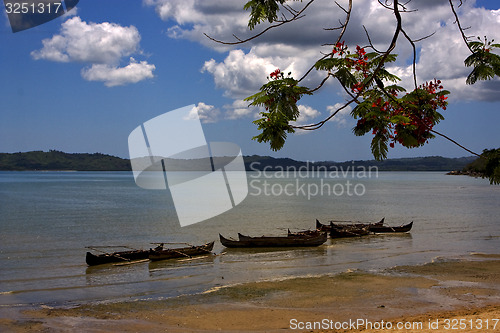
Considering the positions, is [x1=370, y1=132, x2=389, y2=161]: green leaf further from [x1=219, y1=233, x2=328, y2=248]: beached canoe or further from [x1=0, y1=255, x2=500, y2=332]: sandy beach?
[x1=219, y1=233, x2=328, y2=248]: beached canoe

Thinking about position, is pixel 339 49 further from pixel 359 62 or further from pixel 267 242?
pixel 267 242

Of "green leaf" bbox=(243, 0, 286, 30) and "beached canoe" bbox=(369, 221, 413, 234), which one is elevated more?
"green leaf" bbox=(243, 0, 286, 30)

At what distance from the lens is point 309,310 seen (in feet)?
50.0

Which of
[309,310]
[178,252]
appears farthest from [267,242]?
[309,310]

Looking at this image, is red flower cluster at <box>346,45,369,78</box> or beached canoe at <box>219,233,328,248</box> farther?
beached canoe at <box>219,233,328,248</box>

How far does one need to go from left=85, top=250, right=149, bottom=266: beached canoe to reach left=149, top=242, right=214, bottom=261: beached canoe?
1.99ft

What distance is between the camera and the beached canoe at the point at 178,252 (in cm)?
2475

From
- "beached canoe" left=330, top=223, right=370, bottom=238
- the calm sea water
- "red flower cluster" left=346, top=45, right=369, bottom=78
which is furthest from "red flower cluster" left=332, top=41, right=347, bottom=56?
"beached canoe" left=330, top=223, right=370, bottom=238

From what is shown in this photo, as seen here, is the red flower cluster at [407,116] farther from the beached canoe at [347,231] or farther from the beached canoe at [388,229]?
the beached canoe at [388,229]

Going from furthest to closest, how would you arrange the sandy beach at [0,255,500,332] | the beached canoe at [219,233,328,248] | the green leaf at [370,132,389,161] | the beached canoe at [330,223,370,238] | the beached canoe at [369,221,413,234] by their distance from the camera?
the beached canoe at [369,221,413,234]
the beached canoe at [330,223,370,238]
the beached canoe at [219,233,328,248]
the sandy beach at [0,255,500,332]
the green leaf at [370,132,389,161]

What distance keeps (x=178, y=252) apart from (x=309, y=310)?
11847 mm

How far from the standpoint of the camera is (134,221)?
44.9 meters

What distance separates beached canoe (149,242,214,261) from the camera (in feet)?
81.2

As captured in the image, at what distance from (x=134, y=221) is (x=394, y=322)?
35233 mm
